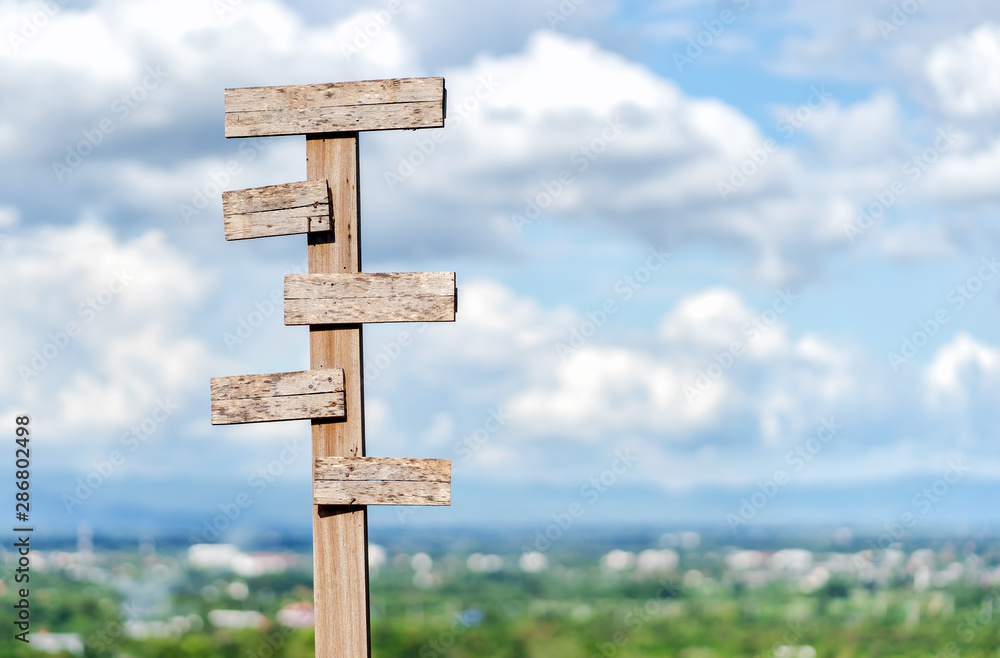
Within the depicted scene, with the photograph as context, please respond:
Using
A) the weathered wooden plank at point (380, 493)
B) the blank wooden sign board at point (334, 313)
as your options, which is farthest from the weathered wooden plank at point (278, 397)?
the weathered wooden plank at point (380, 493)

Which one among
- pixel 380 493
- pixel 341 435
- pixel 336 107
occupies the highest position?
pixel 336 107

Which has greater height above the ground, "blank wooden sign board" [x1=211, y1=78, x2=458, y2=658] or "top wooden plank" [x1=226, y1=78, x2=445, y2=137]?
"top wooden plank" [x1=226, y1=78, x2=445, y2=137]

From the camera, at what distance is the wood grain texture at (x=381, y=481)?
4.79 m

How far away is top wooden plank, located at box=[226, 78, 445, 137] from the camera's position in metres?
4.90

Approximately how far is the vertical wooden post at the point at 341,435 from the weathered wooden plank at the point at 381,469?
7 centimetres

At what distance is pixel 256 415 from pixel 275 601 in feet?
25.8

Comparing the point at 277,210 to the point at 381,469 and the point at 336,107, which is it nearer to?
the point at 336,107

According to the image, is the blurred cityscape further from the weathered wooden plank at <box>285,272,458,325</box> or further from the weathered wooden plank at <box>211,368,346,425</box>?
the weathered wooden plank at <box>285,272,458,325</box>

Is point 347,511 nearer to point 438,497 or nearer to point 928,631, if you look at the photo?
point 438,497

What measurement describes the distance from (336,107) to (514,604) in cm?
1016

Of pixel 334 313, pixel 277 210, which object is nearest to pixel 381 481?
pixel 334 313

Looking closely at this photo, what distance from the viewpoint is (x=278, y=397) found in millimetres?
4945

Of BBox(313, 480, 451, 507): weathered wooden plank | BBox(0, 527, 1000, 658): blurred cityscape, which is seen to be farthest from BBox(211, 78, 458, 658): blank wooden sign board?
BBox(0, 527, 1000, 658): blurred cityscape

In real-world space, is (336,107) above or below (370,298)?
above
